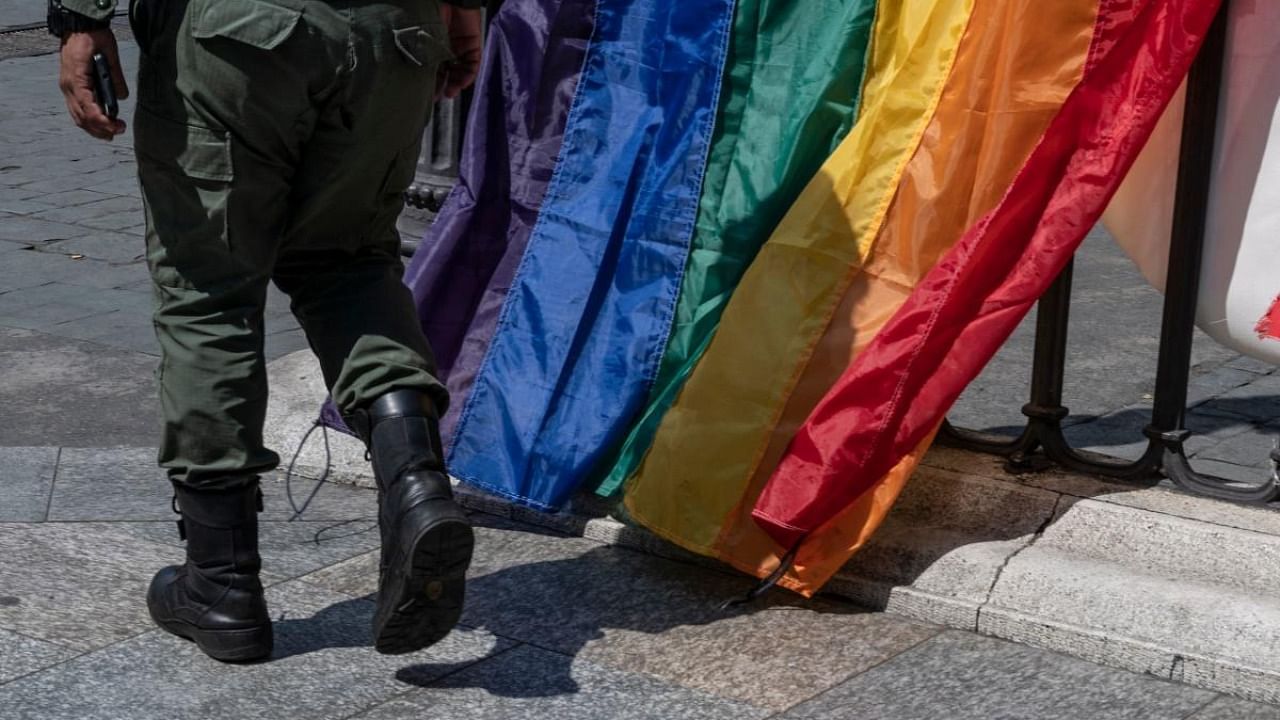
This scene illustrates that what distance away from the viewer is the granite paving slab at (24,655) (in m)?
3.08

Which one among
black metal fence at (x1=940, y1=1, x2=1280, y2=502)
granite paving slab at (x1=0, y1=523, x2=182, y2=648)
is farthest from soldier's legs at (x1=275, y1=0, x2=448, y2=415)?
black metal fence at (x1=940, y1=1, x2=1280, y2=502)

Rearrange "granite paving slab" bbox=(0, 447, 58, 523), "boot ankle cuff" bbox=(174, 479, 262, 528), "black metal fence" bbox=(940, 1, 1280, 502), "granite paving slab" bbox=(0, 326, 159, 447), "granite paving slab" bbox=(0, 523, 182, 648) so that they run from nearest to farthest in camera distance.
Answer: "boot ankle cuff" bbox=(174, 479, 262, 528)
"granite paving slab" bbox=(0, 523, 182, 648)
"black metal fence" bbox=(940, 1, 1280, 502)
"granite paving slab" bbox=(0, 447, 58, 523)
"granite paving slab" bbox=(0, 326, 159, 447)

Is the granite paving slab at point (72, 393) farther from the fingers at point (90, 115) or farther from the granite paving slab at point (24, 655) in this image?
the fingers at point (90, 115)

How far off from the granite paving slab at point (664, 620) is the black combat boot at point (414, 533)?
0.36 m

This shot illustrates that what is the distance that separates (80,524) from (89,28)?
125 centimetres

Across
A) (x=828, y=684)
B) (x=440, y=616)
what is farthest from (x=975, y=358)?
(x=440, y=616)

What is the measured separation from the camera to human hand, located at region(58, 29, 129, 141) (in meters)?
3.03

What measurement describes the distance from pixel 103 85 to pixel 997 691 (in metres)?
1.85

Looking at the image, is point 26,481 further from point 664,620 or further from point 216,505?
point 664,620

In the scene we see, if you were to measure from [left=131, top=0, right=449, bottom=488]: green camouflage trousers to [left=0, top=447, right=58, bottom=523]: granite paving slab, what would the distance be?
929 millimetres

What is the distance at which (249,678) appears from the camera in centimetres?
312

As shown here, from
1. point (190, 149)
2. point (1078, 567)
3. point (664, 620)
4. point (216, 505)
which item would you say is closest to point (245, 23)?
point (190, 149)

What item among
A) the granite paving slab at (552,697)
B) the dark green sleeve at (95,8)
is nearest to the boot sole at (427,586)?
the granite paving slab at (552,697)

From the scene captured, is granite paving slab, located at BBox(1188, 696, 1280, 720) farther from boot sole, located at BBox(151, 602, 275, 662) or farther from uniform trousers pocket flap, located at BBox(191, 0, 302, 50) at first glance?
uniform trousers pocket flap, located at BBox(191, 0, 302, 50)
